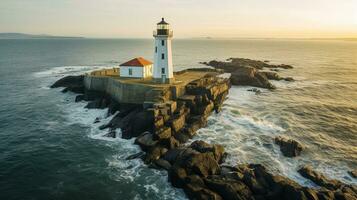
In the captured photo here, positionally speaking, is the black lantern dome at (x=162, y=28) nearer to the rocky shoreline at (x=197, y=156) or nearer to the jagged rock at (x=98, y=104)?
the rocky shoreline at (x=197, y=156)

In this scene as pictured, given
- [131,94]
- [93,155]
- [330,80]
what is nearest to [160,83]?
[131,94]

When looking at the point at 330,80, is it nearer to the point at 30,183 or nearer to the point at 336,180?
the point at 336,180

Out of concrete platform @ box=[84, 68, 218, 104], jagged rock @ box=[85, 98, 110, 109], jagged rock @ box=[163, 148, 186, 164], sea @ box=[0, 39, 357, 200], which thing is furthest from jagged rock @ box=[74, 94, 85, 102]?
jagged rock @ box=[163, 148, 186, 164]

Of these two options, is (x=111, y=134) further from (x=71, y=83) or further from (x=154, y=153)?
(x=71, y=83)

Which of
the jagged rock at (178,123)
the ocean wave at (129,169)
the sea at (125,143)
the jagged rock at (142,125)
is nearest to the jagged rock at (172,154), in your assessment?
→ the ocean wave at (129,169)

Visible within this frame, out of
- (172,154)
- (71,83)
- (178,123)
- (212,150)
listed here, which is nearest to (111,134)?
(178,123)

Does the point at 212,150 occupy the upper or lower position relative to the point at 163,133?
lower
